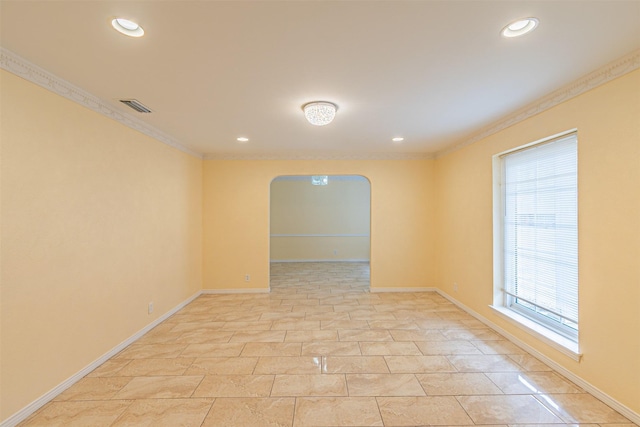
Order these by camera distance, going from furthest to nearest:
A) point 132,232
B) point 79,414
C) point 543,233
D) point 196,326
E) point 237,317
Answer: point 237,317, point 196,326, point 132,232, point 543,233, point 79,414

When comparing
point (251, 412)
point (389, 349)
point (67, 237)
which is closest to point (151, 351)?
point (67, 237)

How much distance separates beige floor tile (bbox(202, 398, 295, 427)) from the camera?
74.5 inches

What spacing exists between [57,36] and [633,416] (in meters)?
4.52

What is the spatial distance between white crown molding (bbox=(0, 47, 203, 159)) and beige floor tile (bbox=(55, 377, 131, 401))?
243cm

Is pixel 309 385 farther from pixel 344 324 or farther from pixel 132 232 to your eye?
pixel 132 232

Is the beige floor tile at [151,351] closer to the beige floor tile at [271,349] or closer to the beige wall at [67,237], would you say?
the beige wall at [67,237]

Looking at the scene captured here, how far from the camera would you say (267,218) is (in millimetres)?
5098

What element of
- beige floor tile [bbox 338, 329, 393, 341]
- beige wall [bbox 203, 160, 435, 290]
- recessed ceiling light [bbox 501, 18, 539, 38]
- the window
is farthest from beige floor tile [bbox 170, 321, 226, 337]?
recessed ceiling light [bbox 501, 18, 539, 38]

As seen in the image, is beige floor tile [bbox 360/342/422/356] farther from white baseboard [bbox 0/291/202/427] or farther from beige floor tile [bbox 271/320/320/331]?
white baseboard [bbox 0/291/202/427]

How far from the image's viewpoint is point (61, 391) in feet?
7.23

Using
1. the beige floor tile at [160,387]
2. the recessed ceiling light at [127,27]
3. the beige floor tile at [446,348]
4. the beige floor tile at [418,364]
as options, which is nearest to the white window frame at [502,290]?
the beige floor tile at [446,348]

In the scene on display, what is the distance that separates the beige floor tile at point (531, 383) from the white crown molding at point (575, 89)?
96.1 inches

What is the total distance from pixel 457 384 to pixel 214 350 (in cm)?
239

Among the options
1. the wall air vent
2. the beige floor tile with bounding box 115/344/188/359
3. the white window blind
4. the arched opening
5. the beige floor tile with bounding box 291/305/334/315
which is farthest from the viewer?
the arched opening
